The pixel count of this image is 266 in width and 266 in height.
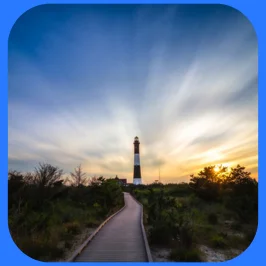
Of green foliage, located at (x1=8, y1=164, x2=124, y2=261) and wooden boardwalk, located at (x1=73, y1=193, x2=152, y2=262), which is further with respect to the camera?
green foliage, located at (x1=8, y1=164, x2=124, y2=261)

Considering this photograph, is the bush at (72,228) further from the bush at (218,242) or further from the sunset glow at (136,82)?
the bush at (218,242)

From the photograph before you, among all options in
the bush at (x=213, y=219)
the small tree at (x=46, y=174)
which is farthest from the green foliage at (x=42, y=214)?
the bush at (x=213, y=219)

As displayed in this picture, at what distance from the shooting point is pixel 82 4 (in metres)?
5.71

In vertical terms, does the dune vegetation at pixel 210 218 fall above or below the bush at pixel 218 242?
above

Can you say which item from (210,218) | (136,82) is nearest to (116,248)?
(136,82)

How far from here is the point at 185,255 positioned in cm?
569

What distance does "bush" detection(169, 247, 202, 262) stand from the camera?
562cm

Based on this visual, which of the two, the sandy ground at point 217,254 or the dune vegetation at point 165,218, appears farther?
the dune vegetation at point 165,218

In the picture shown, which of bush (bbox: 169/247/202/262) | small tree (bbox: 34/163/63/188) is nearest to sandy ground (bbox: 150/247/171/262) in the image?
bush (bbox: 169/247/202/262)

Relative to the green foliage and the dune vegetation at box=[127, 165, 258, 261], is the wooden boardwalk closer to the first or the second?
the dune vegetation at box=[127, 165, 258, 261]

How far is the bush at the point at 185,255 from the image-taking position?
221 inches

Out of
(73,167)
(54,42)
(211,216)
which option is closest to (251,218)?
(211,216)

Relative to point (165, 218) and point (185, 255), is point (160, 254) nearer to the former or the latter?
point (185, 255)

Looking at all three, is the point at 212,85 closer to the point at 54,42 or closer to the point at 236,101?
the point at 236,101
